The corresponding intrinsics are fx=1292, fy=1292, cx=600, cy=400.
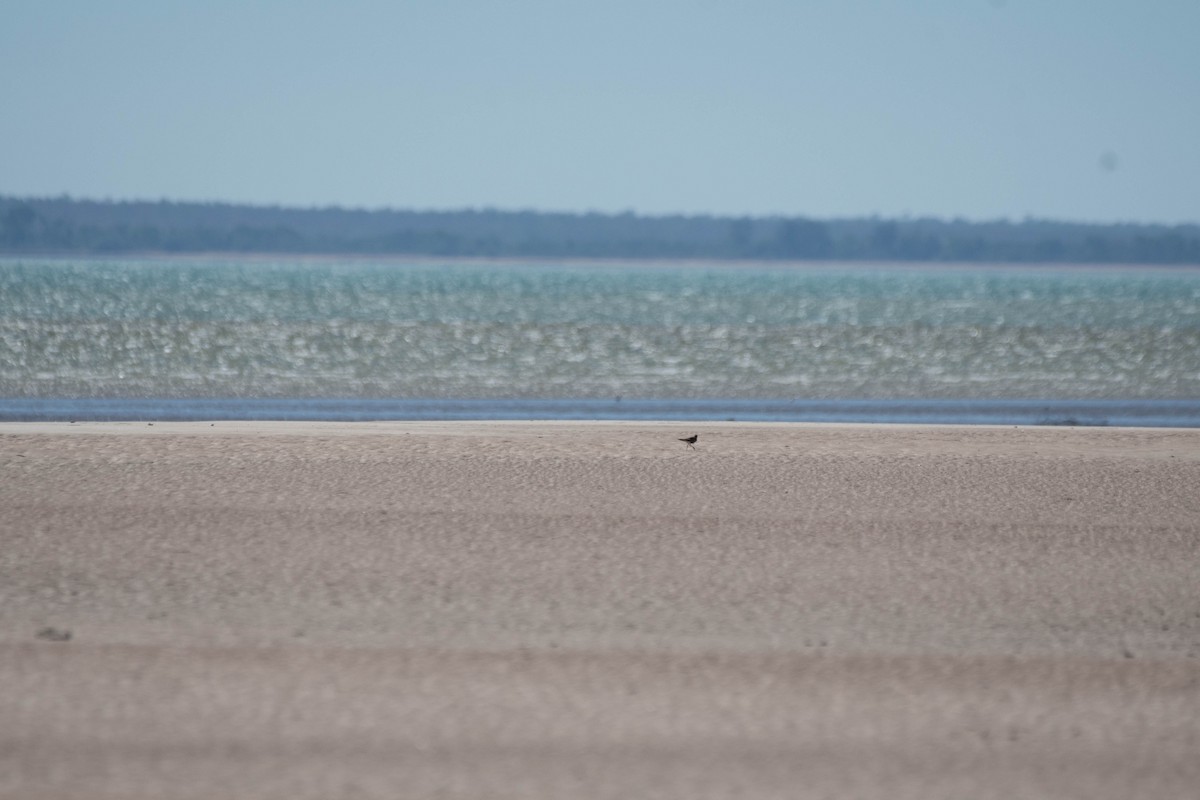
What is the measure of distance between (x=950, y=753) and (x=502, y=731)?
6.23 ft

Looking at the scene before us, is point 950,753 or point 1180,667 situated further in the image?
point 1180,667

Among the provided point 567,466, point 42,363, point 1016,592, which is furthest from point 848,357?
point 1016,592

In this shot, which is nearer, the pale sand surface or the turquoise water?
the pale sand surface

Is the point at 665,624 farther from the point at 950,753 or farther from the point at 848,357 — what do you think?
the point at 848,357

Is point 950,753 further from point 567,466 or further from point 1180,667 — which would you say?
point 567,466

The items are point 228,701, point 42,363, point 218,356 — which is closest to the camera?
point 228,701

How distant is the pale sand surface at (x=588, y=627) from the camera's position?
17.1 ft

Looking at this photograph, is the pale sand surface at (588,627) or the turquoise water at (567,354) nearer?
the pale sand surface at (588,627)

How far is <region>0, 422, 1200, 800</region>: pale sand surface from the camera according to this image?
17.1 feet

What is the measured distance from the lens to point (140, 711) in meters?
5.68

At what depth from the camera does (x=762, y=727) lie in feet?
18.6

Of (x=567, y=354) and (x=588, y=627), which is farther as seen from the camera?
(x=567, y=354)

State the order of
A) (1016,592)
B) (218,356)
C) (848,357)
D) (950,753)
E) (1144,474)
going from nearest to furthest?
(950,753), (1016,592), (1144,474), (218,356), (848,357)

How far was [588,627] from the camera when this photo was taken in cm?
716
